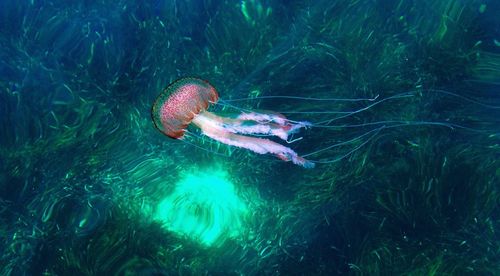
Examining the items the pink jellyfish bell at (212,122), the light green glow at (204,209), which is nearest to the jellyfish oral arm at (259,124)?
the pink jellyfish bell at (212,122)

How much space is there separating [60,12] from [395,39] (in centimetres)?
305

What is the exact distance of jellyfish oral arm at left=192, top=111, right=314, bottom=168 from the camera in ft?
11.3

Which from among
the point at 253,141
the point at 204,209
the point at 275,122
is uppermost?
the point at 275,122

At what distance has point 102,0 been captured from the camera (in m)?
3.76

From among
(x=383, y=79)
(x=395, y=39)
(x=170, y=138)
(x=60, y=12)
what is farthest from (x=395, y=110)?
(x=60, y=12)

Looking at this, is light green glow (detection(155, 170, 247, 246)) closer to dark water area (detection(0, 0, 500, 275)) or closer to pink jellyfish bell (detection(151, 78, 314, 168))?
dark water area (detection(0, 0, 500, 275))

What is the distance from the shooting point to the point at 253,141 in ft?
11.4

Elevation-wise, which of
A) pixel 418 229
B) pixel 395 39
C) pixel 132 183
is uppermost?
pixel 395 39

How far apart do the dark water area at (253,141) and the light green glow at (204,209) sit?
13 mm

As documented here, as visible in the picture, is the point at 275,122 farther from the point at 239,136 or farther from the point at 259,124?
the point at 239,136

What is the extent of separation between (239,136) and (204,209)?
0.81m

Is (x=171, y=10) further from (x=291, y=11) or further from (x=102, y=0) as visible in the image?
(x=291, y=11)

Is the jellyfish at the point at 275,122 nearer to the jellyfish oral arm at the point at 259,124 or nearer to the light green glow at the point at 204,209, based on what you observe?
the jellyfish oral arm at the point at 259,124

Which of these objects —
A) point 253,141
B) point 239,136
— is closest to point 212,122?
point 239,136
